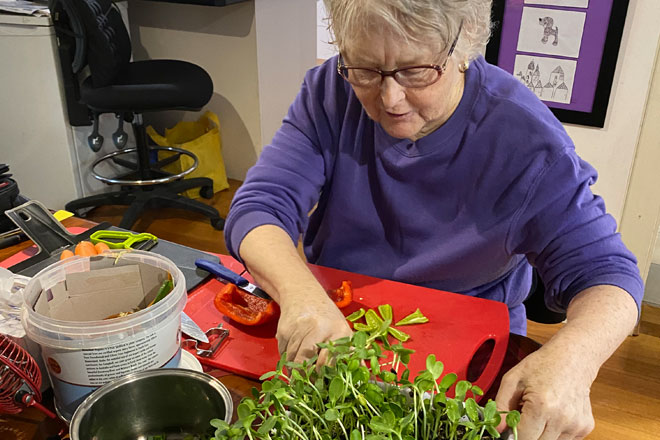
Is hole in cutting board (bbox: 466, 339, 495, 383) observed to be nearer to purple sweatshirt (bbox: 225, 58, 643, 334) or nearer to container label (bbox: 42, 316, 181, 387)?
purple sweatshirt (bbox: 225, 58, 643, 334)

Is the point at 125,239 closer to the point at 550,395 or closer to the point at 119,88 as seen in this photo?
the point at 550,395

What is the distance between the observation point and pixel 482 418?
23.8 inches

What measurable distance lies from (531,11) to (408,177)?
1119mm

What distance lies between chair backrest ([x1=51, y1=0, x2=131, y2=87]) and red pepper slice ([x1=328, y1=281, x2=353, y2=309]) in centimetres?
176

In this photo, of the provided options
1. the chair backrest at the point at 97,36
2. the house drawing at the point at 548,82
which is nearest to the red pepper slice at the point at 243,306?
the house drawing at the point at 548,82

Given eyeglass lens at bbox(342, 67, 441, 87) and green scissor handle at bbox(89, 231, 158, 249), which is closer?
eyeglass lens at bbox(342, 67, 441, 87)

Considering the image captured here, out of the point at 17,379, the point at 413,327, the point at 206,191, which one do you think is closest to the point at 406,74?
the point at 413,327

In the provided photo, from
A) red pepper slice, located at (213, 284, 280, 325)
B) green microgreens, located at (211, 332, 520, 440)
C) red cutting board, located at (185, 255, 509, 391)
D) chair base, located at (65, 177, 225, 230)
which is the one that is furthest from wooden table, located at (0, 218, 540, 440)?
chair base, located at (65, 177, 225, 230)

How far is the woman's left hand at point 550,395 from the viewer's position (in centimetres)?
73

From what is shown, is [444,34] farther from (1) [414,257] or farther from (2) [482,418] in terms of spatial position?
(2) [482,418]

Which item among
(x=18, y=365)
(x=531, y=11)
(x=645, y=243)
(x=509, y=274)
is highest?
(x=531, y=11)

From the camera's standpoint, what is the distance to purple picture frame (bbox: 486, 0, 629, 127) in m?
1.88

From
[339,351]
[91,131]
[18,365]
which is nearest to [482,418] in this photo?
[339,351]

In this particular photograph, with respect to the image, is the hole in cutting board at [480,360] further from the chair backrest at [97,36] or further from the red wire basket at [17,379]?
the chair backrest at [97,36]
